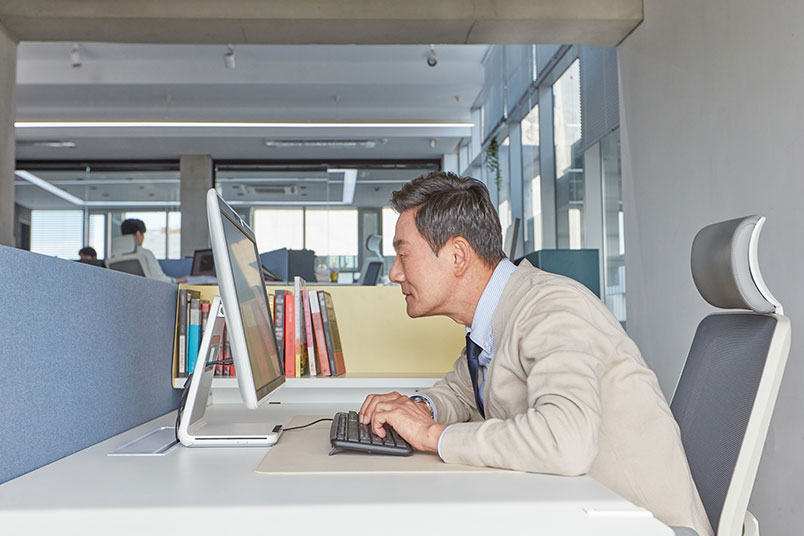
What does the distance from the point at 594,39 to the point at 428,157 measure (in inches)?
302

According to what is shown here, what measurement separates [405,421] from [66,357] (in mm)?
675

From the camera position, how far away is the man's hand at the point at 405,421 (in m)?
1.32

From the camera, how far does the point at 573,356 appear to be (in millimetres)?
1247

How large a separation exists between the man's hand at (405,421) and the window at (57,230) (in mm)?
11069

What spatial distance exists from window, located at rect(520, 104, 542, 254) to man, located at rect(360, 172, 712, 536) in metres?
4.74

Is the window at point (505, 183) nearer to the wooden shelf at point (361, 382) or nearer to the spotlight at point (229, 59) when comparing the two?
the spotlight at point (229, 59)

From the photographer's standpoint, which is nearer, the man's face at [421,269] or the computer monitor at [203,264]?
the man's face at [421,269]

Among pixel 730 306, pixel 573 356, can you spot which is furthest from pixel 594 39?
pixel 573 356

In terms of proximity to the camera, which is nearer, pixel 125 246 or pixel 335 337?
A: pixel 335 337

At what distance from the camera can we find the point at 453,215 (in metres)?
1.58

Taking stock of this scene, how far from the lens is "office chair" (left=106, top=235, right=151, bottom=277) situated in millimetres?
6070

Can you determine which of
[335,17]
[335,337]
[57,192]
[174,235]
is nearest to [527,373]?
[335,337]

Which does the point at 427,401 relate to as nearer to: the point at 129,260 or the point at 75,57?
→ the point at 129,260

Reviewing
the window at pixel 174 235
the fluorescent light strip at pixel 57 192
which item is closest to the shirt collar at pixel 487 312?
the window at pixel 174 235
